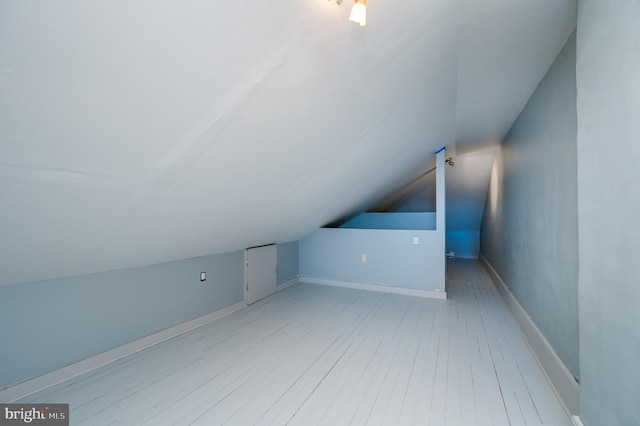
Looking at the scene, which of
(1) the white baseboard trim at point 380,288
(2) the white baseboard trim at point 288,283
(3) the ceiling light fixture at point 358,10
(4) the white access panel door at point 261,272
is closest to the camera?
(3) the ceiling light fixture at point 358,10

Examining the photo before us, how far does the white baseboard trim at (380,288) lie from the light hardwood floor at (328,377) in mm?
709

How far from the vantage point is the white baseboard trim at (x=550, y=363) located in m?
1.64

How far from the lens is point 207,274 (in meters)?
3.18

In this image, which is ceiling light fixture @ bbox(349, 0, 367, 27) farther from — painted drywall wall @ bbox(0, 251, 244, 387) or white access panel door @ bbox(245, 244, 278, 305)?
white access panel door @ bbox(245, 244, 278, 305)

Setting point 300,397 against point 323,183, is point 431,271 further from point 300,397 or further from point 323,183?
point 300,397

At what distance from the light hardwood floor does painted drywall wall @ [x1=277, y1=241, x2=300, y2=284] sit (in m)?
1.24

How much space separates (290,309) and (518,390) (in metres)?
2.39

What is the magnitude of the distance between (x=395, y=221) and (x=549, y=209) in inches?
136

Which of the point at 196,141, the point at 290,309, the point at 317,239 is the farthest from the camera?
the point at 317,239

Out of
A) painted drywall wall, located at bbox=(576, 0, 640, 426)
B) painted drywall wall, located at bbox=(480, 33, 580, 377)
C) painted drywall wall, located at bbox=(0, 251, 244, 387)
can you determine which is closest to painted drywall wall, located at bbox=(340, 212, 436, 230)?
painted drywall wall, located at bbox=(480, 33, 580, 377)

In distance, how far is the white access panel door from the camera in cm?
376

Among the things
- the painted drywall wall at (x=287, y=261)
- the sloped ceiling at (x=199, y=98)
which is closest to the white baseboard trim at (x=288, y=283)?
the painted drywall wall at (x=287, y=261)

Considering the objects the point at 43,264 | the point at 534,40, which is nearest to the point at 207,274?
the point at 43,264

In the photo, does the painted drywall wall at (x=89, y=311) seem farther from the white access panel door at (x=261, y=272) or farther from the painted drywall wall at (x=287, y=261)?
the painted drywall wall at (x=287, y=261)
